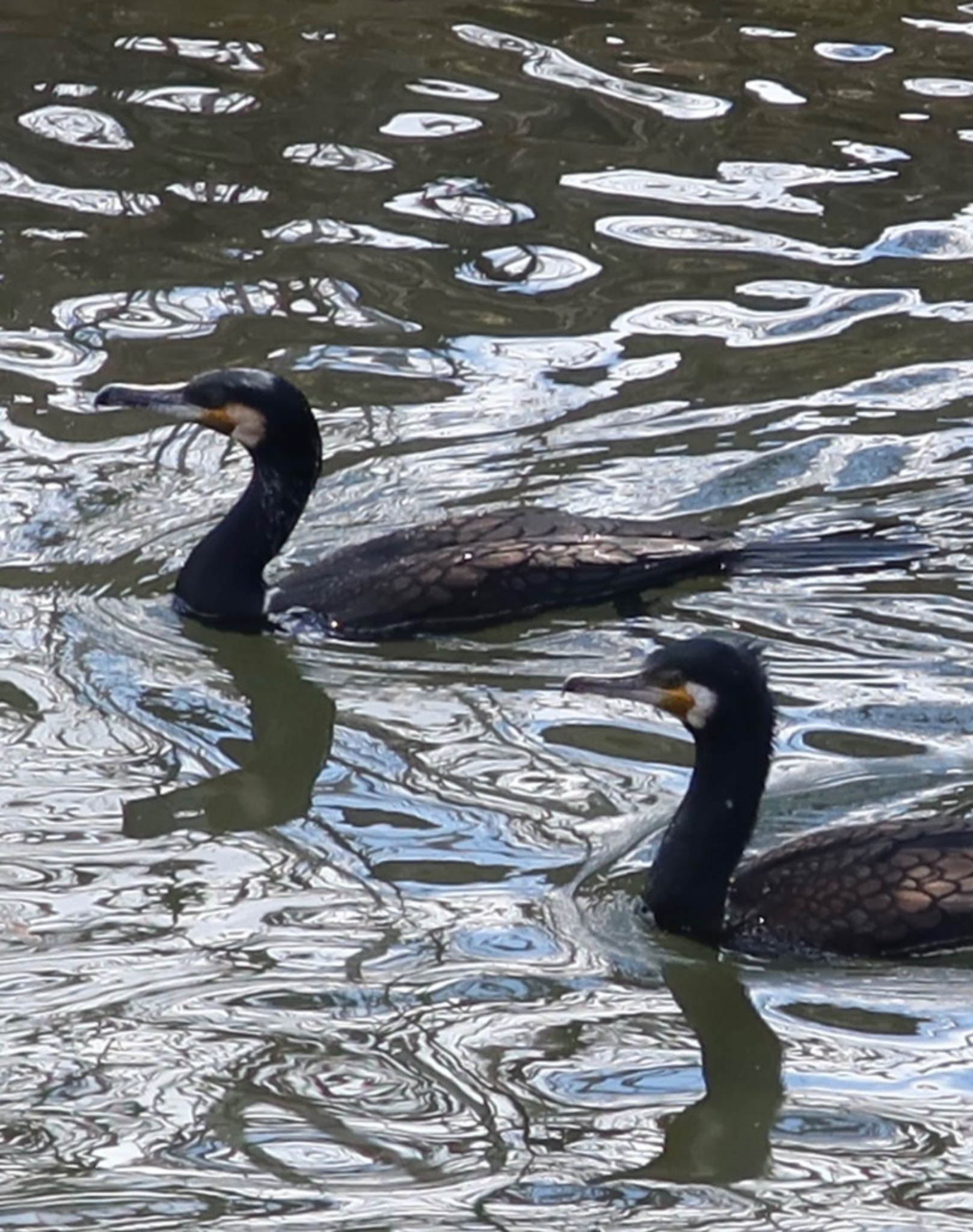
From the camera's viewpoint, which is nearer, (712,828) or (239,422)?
(712,828)

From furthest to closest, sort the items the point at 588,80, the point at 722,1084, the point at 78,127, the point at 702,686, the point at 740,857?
the point at 588,80
the point at 78,127
the point at 740,857
the point at 702,686
the point at 722,1084

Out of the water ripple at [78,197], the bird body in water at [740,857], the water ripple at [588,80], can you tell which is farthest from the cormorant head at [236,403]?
the water ripple at [588,80]

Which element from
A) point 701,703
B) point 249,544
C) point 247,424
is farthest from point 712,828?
→ point 247,424

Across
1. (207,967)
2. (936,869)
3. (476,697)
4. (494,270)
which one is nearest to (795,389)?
(494,270)

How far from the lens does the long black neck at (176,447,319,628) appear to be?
33.2ft

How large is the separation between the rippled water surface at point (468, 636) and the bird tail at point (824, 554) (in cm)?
8

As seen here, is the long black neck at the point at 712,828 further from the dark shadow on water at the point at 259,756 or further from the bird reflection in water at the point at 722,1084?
the dark shadow on water at the point at 259,756

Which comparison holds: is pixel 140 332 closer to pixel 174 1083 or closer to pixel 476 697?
pixel 476 697

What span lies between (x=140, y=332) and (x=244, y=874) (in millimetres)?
4405

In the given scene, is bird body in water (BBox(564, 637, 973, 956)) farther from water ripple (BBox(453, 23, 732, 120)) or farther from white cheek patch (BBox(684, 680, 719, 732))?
water ripple (BBox(453, 23, 732, 120))

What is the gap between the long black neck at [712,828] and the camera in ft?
25.7

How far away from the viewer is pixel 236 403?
33.2ft

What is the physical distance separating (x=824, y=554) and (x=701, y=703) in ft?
8.39

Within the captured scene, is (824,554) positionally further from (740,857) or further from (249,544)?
(740,857)
